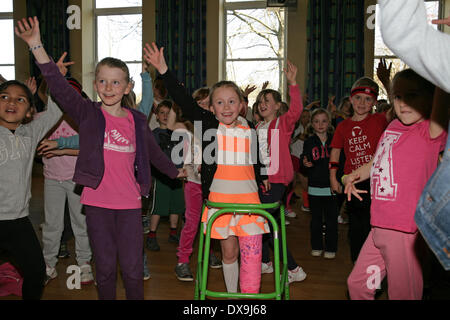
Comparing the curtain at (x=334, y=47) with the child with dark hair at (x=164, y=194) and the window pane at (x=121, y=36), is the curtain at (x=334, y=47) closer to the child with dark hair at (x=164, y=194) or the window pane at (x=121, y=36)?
the window pane at (x=121, y=36)

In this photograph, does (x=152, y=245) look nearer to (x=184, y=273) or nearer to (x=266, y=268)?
(x=184, y=273)

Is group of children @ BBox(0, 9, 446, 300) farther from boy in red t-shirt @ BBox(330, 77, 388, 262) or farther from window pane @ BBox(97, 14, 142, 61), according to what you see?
window pane @ BBox(97, 14, 142, 61)

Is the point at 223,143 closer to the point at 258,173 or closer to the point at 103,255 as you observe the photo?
the point at 258,173

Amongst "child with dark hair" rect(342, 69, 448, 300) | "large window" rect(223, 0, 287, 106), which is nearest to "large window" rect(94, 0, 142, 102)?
"large window" rect(223, 0, 287, 106)

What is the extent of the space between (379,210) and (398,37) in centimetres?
105

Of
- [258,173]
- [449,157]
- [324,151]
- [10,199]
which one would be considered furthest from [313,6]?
[449,157]

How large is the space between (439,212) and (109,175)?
154 cm

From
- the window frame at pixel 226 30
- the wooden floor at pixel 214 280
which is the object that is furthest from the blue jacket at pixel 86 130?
the window frame at pixel 226 30

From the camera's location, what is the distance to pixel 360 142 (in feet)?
9.66

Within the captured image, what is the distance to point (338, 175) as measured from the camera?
A: 10.9ft

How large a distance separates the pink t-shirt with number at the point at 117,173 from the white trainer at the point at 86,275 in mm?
1071

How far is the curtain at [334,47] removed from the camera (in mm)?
7805

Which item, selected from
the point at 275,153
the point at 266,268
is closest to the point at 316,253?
the point at 266,268

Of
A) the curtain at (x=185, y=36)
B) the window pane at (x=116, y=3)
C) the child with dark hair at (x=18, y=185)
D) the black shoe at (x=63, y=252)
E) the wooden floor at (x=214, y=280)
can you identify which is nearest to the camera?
the child with dark hair at (x=18, y=185)
